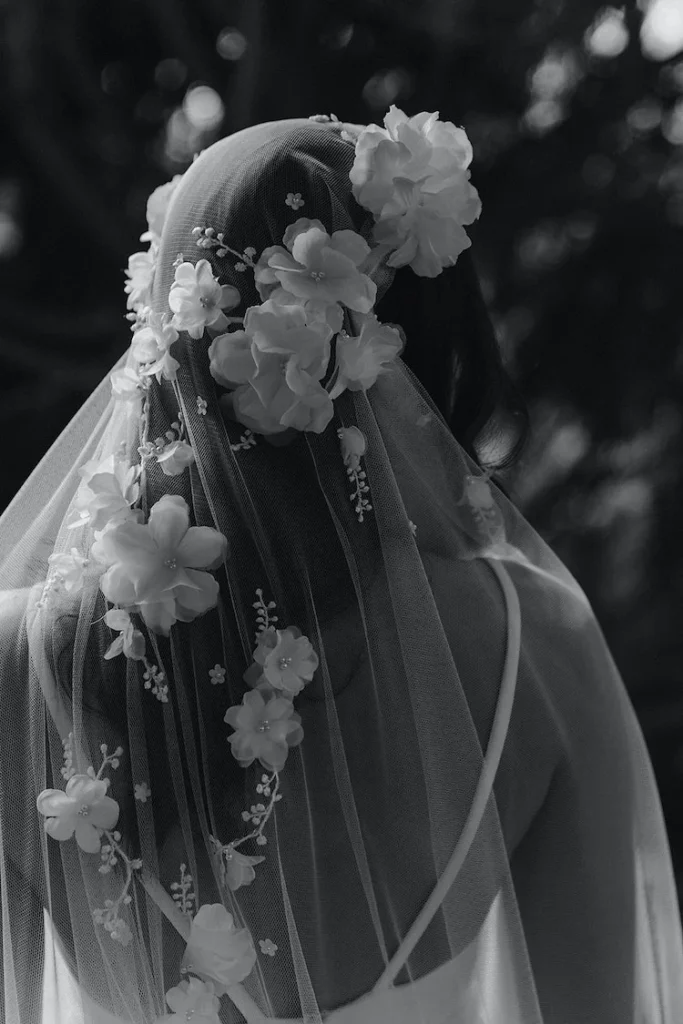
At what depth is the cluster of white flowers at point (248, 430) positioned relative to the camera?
0.68 metres

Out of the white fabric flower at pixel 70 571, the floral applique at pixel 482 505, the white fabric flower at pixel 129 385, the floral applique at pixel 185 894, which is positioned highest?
the white fabric flower at pixel 129 385

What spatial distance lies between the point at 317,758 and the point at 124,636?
6.9 inches

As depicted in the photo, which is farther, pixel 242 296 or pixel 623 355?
pixel 623 355

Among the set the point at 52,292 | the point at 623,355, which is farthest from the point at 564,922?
the point at 52,292

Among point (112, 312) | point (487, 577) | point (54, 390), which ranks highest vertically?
point (112, 312)

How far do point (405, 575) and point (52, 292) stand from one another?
184 centimetres

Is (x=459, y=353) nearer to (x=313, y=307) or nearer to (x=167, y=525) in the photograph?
(x=313, y=307)

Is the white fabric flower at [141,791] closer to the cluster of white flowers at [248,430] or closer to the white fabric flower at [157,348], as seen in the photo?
the cluster of white flowers at [248,430]

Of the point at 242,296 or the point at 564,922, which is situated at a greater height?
the point at 242,296

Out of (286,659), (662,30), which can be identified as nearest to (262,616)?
(286,659)

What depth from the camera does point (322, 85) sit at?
2248 mm

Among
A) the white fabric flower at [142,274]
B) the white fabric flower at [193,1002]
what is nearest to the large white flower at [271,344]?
the white fabric flower at [142,274]

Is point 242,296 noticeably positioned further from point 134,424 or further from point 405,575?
point 405,575

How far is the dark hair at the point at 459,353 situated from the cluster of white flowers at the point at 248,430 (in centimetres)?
8
